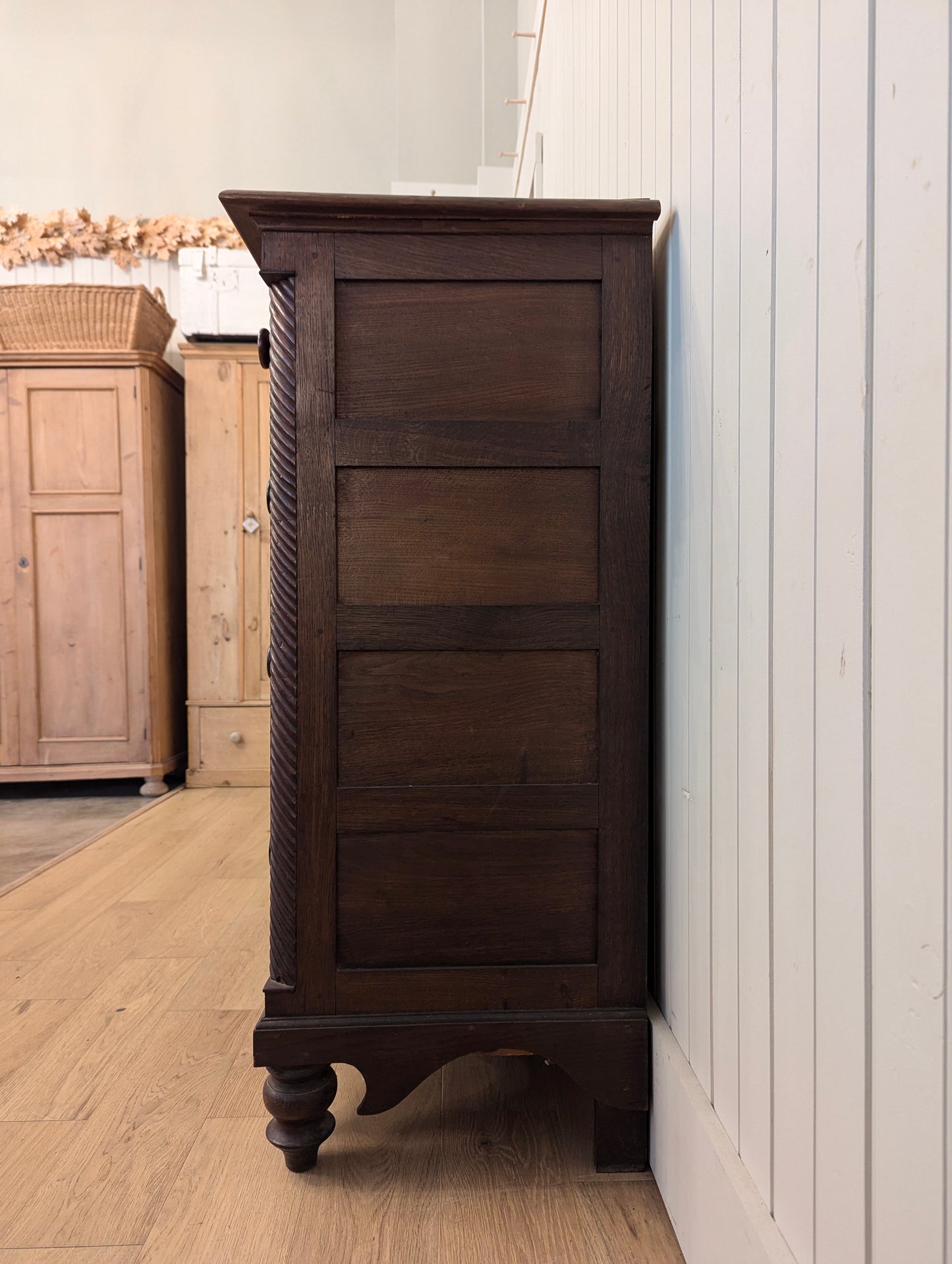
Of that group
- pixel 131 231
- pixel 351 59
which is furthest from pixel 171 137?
pixel 351 59

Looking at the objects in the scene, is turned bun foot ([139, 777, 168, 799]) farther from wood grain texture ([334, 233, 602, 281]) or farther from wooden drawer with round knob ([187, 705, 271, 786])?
wood grain texture ([334, 233, 602, 281])

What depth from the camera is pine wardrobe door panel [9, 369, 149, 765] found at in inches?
110

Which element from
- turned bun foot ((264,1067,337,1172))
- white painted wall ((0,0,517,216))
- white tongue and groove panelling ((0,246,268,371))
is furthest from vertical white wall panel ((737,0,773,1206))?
white painted wall ((0,0,517,216))

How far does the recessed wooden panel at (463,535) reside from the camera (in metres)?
0.90

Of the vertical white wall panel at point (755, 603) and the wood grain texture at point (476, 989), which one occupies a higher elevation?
the vertical white wall panel at point (755, 603)

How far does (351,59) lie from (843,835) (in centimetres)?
385

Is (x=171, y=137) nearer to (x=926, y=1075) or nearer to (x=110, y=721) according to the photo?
(x=110, y=721)

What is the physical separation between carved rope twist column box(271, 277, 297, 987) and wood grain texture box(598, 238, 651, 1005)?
35 cm

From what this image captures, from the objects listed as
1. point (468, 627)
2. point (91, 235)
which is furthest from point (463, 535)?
point (91, 235)

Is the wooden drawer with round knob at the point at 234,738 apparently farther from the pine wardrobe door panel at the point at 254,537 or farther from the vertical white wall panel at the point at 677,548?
the vertical white wall panel at the point at 677,548

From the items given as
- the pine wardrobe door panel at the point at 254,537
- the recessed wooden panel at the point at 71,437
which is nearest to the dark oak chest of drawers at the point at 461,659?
the pine wardrobe door panel at the point at 254,537

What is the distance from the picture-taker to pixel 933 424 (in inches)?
15.8

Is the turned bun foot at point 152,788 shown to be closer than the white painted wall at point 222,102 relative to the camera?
Yes

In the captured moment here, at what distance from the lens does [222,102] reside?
3283mm
